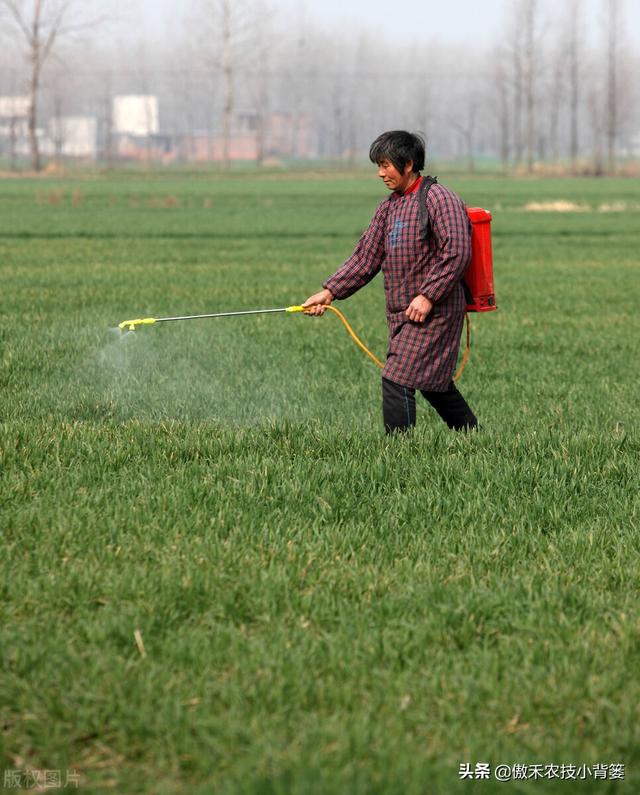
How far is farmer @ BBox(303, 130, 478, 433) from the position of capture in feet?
19.2

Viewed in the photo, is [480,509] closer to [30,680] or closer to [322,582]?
[322,582]

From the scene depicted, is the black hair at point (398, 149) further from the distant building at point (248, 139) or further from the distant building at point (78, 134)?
the distant building at point (78, 134)

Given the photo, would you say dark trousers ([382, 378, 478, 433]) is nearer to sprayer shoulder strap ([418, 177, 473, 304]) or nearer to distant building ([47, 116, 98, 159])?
sprayer shoulder strap ([418, 177, 473, 304])

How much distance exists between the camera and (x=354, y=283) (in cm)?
639

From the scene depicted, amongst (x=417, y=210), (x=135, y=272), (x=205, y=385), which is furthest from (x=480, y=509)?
(x=135, y=272)

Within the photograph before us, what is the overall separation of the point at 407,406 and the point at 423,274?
2.36 feet

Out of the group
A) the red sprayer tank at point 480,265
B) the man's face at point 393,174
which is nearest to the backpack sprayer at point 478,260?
the red sprayer tank at point 480,265

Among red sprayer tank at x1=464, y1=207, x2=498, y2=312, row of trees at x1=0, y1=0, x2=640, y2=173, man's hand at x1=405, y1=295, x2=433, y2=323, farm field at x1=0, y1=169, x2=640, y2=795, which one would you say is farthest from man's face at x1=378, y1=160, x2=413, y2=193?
row of trees at x1=0, y1=0, x2=640, y2=173

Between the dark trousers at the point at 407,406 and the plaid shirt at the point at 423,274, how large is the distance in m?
0.12

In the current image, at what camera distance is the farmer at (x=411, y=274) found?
19.2 ft

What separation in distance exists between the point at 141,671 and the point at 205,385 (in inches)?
200

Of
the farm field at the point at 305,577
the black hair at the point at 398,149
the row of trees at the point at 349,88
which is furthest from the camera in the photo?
the row of trees at the point at 349,88

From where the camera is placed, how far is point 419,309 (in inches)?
232

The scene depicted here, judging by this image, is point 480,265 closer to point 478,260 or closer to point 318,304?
point 478,260
